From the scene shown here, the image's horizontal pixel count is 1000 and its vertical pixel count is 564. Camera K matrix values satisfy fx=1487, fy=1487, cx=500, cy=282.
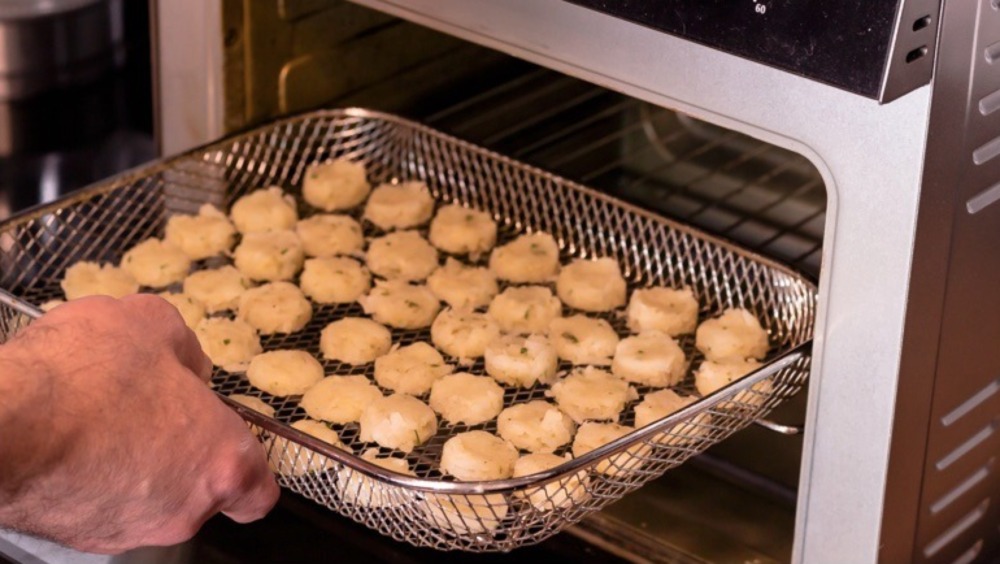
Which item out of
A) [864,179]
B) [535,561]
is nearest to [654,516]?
[535,561]

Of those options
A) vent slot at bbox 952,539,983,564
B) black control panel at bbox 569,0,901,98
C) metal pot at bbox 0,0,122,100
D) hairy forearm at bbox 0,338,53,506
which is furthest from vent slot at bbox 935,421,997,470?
metal pot at bbox 0,0,122,100

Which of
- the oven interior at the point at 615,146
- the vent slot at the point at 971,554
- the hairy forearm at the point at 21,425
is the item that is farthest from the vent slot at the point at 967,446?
the hairy forearm at the point at 21,425

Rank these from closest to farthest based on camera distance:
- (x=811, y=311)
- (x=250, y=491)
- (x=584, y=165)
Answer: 1. (x=250, y=491)
2. (x=811, y=311)
3. (x=584, y=165)

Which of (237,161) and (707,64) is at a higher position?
(707,64)

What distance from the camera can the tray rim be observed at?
Result: 1068mm

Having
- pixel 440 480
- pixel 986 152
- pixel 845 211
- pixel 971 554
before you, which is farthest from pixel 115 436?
pixel 971 554

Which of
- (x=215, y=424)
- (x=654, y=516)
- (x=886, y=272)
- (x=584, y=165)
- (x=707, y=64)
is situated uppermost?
(x=707, y=64)

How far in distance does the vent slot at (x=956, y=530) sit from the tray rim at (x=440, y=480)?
19cm

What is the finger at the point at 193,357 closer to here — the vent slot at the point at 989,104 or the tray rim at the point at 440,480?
the tray rim at the point at 440,480

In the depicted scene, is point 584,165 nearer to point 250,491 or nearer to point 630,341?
point 630,341

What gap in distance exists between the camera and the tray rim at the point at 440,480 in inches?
42.1

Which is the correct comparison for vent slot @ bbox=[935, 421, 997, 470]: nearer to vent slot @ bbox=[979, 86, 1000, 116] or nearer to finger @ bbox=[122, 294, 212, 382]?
vent slot @ bbox=[979, 86, 1000, 116]

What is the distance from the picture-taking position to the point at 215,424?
1028mm

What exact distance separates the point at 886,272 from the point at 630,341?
0.44 meters
